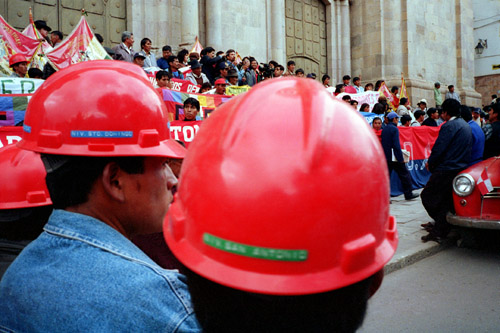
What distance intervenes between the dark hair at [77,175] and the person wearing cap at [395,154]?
8.33 m

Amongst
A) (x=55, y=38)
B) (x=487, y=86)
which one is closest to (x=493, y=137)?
(x=55, y=38)

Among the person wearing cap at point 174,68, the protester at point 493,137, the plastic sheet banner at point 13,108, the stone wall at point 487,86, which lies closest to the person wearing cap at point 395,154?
the protester at point 493,137

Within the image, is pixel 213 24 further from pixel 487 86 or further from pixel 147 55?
pixel 487 86

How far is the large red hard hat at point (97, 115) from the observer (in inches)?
61.4

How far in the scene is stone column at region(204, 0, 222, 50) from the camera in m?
13.8

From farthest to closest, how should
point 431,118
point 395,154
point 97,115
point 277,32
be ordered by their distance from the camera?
point 277,32, point 431,118, point 395,154, point 97,115

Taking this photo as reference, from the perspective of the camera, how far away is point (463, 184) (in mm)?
5609

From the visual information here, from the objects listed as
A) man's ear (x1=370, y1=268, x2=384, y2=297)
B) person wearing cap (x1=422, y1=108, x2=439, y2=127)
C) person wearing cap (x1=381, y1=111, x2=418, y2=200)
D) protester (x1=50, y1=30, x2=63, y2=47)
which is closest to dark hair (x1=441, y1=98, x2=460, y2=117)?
person wearing cap (x1=381, y1=111, x2=418, y2=200)

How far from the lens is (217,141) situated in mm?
899

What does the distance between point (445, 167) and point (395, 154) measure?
11.4ft

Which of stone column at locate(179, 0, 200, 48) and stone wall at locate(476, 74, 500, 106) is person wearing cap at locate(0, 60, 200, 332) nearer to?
stone column at locate(179, 0, 200, 48)

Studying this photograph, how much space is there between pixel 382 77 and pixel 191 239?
2043 centimetres

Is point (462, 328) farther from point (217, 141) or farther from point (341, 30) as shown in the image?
point (341, 30)

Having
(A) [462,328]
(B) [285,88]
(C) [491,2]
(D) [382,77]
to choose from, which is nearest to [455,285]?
(A) [462,328]
